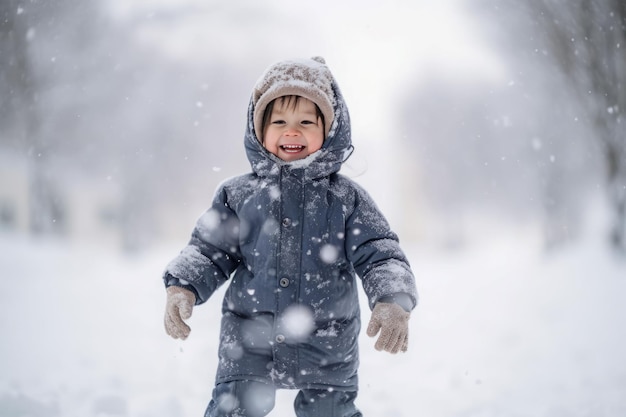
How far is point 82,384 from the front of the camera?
9.12 ft

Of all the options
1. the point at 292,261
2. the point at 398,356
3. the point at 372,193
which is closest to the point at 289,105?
the point at 292,261

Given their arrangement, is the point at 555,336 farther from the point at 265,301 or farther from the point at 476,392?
the point at 265,301

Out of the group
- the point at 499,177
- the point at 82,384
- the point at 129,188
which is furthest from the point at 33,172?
the point at 499,177

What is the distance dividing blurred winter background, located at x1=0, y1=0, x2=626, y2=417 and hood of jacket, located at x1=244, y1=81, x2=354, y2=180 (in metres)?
0.22

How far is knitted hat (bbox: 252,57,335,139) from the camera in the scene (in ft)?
5.89

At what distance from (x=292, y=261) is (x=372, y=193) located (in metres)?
4.16

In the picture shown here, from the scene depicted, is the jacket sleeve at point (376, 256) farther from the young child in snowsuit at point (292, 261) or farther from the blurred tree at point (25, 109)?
the blurred tree at point (25, 109)

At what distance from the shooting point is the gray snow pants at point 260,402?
1.71 metres

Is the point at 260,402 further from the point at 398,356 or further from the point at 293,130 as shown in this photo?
the point at 398,356

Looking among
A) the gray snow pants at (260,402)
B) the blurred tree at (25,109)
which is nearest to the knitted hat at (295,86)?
the gray snow pants at (260,402)

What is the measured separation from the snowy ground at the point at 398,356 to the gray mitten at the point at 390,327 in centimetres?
110

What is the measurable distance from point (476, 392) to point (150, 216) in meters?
8.28

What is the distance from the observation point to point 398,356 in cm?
343

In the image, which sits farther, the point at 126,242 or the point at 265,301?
the point at 126,242
